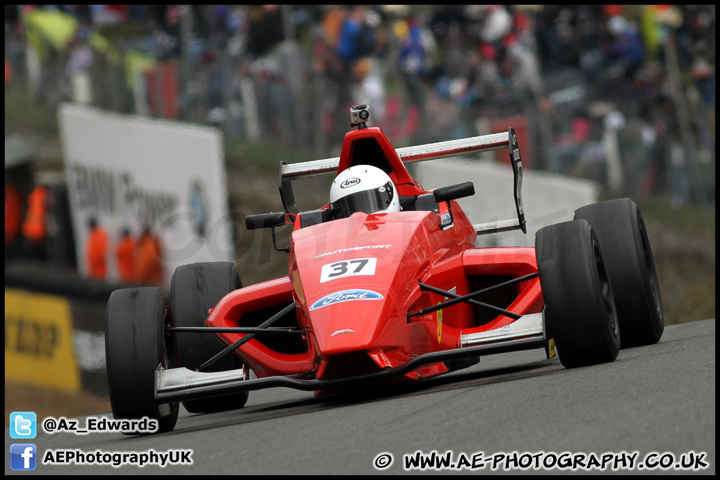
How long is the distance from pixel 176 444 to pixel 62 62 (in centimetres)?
1314

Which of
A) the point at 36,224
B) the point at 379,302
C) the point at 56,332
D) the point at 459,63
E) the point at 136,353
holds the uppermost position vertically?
the point at 459,63

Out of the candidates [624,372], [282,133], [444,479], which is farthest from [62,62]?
[444,479]

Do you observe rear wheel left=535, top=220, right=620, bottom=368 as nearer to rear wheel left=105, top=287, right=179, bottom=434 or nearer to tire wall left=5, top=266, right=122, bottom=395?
rear wheel left=105, top=287, right=179, bottom=434

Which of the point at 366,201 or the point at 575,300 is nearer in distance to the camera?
the point at 575,300

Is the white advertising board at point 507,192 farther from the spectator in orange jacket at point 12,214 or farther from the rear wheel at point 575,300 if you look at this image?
the rear wheel at point 575,300

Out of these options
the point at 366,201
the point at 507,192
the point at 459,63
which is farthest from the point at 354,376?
the point at 459,63

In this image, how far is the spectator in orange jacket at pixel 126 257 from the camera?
16234 millimetres

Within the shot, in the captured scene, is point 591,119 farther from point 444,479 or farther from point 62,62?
point 444,479

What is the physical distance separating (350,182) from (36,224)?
37.5 feet

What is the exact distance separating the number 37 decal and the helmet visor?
2.85 feet

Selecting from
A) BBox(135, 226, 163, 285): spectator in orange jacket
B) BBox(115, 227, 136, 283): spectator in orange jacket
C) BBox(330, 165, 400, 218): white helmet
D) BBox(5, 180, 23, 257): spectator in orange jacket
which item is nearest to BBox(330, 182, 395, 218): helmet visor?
BBox(330, 165, 400, 218): white helmet

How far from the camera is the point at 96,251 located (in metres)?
17.1

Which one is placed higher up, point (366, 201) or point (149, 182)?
point (149, 182)

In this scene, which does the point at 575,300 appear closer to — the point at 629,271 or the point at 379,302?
the point at 379,302
